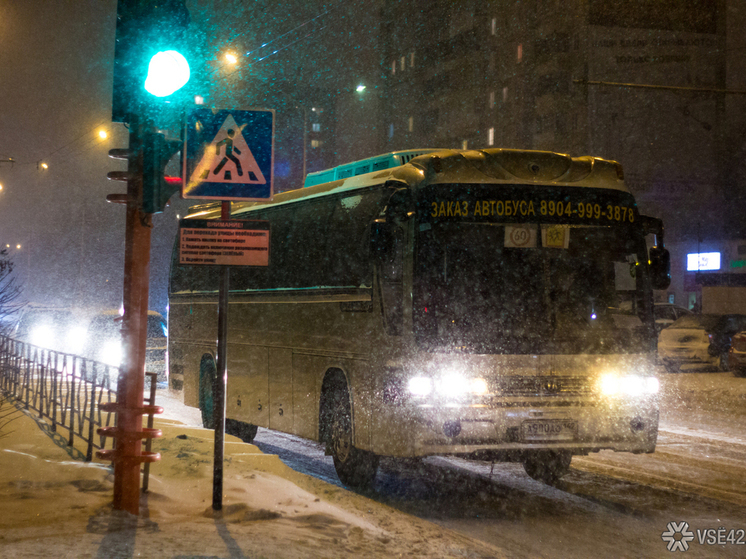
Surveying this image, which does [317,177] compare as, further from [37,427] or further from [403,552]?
[403,552]

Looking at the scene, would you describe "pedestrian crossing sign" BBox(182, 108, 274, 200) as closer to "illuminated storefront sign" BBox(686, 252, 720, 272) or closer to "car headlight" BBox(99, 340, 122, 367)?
"car headlight" BBox(99, 340, 122, 367)

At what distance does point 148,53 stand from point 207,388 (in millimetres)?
7669

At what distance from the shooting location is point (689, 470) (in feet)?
29.9

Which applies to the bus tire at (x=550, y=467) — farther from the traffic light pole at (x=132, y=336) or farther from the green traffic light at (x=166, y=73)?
the green traffic light at (x=166, y=73)

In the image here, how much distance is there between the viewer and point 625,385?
7.81 meters

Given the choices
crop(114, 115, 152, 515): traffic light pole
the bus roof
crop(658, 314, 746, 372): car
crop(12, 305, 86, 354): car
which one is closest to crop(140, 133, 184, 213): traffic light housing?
crop(114, 115, 152, 515): traffic light pole

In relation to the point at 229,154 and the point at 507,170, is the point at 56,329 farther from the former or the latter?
the point at 229,154

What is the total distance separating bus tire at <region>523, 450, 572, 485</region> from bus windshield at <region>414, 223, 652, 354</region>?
4.58ft

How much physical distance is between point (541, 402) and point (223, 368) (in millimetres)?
3179

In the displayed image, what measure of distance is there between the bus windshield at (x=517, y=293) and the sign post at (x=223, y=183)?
213 cm

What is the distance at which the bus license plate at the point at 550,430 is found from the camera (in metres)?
7.50

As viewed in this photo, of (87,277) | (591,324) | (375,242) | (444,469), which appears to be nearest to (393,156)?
(375,242)

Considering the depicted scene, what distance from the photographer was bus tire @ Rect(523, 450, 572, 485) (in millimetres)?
8539

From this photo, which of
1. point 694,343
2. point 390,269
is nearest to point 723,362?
point 694,343
